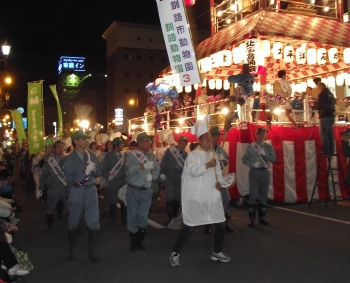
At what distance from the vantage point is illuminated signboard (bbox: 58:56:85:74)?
10431cm

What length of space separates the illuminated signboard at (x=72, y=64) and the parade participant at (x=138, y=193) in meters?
102

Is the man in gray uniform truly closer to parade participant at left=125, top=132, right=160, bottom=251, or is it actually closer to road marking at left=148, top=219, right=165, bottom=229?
road marking at left=148, top=219, right=165, bottom=229

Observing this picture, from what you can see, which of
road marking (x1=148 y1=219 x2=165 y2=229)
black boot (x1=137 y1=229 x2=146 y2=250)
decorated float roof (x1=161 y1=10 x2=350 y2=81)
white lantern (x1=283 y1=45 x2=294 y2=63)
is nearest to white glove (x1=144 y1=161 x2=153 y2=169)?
black boot (x1=137 y1=229 x2=146 y2=250)

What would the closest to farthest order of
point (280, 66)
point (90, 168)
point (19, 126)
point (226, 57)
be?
point (90, 168)
point (226, 57)
point (280, 66)
point (19, 126)

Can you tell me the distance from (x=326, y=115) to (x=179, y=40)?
167 inches

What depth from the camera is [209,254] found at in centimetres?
628

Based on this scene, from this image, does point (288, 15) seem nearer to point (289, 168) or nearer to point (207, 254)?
point (289, 168)

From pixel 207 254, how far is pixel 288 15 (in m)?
10.8

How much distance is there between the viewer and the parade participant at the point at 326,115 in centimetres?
1056

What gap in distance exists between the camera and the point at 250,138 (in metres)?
10.7

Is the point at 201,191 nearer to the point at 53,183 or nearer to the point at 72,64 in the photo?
the point at 53,183

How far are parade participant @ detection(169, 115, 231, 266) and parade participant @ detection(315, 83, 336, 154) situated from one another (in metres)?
6.00

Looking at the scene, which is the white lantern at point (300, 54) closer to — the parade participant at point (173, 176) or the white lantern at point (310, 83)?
the white lantern at point (310, 83)

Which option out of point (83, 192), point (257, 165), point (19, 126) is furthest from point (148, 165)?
point (19, 126)
